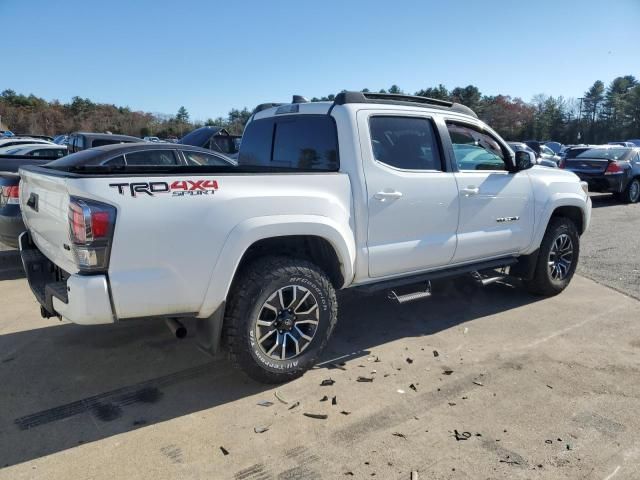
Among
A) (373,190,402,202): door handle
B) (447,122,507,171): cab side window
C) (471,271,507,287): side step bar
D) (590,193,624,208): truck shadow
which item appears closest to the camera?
(373,190,402,202): door handle

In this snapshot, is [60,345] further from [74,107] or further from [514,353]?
[74,107]

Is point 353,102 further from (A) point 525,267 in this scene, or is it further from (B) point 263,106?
(A) point 525,267

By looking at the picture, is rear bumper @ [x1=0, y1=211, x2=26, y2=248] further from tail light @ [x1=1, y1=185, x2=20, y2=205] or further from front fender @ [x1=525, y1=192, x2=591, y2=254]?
front fender @ [x1=525, y1=192, x2=591, y2=254]

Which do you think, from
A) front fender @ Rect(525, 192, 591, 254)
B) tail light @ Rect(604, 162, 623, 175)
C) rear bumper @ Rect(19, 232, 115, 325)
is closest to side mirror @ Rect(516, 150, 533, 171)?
front fender @ Rect(525, 192, 591, 254)

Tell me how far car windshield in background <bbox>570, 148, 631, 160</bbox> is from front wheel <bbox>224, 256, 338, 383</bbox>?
44.8 ft

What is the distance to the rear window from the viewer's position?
13.1 ft

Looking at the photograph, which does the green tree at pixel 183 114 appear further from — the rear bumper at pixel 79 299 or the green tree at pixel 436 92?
the rear bumper at pixel 79 299

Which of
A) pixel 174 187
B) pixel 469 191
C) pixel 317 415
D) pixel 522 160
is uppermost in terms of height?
pixel 522 160

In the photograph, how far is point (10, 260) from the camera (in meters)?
6.97

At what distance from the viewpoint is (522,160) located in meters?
4.96

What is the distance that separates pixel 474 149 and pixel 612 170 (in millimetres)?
11237

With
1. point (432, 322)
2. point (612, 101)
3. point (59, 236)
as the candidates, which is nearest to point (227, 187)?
point (59, 236)

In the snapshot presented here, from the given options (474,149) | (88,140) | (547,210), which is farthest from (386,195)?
(88,140)

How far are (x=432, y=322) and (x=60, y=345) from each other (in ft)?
11.0
